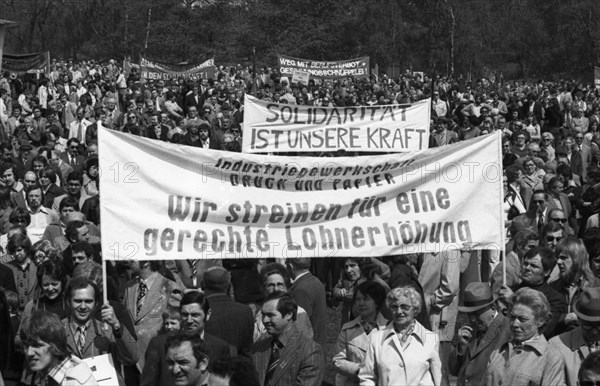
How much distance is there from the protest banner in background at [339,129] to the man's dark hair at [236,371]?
810 cm

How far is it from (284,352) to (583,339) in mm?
1725

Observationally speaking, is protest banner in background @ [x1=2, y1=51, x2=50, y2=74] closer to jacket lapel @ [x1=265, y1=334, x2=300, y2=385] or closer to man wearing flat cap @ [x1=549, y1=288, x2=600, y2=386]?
jacket lapel @ [x1=265, y1=334, x2=300, y2=385]

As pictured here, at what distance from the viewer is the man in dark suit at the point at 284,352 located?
293 inches

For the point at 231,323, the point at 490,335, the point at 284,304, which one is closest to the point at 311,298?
the point at 231,323

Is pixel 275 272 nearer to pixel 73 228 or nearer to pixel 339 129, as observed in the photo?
pixel 73 228

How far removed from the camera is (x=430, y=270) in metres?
9.87

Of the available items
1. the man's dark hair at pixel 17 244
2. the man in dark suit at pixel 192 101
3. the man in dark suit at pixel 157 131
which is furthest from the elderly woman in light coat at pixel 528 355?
the man in dark suit at pixel 192 101

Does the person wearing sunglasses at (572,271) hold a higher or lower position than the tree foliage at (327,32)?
lower

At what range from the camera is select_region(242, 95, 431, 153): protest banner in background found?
1414 centimetres

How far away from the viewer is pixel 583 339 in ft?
23.7

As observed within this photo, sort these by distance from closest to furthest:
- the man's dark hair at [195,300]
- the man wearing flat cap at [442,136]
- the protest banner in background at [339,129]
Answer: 1. the man's dark hair at [195,300]
2. the protest banner in background at [339,129]
3. the man wearing flat cap at [442,136]

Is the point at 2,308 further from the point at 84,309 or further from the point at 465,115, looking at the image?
the point at 465,115

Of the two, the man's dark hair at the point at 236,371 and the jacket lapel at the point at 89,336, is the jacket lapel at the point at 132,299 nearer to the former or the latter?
the jacket lapel at the point at 89,336

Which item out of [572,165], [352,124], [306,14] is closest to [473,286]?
[352,124]
